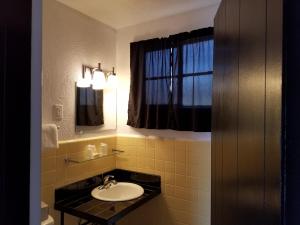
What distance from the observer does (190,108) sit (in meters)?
2.01

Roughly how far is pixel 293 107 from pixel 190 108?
1.61 metres

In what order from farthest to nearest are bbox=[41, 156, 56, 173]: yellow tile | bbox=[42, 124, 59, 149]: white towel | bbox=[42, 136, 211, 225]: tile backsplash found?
1. bbox=[42, 136, 211, 225]: tile backsplash
2. bbox=[41, 156, 56, 173]: yellow tile
3. bbox=[42, 124, 59, 149]: white towel

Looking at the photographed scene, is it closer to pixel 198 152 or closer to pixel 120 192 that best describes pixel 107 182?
pixel 120 192

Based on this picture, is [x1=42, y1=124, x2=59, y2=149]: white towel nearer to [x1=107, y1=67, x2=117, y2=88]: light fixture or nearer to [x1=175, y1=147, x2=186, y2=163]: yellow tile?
[x1=107, y1=67, x2=117, y2=88]: light fixture

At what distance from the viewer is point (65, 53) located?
6.31ft

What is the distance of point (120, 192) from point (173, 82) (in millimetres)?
1205

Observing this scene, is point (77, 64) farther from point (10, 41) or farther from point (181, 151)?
point (10, 41)

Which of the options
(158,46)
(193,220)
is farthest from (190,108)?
(193,220)

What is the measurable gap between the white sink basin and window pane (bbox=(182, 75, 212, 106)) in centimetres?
95

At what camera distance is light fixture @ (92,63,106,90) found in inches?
84.3

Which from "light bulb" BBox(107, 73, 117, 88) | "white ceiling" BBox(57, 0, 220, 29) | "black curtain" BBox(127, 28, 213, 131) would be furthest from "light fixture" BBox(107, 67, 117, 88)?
"white ceiling" BBox(57, 0, 220, 29)

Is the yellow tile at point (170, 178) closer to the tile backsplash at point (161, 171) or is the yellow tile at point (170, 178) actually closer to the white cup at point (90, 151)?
the tile backsplash at point (161, 171)

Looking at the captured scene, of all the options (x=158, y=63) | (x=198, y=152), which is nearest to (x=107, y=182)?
(x=198, y=152)

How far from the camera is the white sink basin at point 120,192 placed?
2008 millimetres
